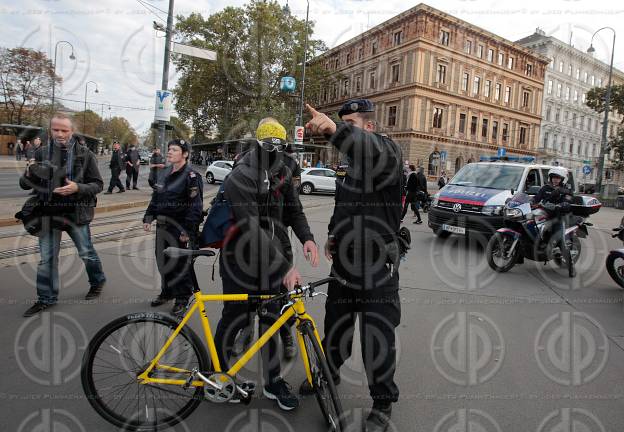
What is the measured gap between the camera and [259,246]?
286cm

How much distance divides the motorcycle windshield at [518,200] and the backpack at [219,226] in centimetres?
576

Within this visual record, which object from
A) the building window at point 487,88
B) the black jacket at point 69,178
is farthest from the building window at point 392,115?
the black jacket at point 69,178

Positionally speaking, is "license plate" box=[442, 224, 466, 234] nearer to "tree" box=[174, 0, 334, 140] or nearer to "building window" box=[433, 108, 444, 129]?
"tree" box=[174, 0, 334, 140]

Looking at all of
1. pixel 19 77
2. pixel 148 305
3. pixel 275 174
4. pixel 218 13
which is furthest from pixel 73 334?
pixel 19 77

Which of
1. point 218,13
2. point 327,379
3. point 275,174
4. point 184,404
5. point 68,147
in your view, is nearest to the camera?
point 327,379

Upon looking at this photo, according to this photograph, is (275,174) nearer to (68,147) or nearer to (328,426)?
(328,426)

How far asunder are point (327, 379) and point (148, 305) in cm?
291

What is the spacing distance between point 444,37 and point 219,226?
46.4m

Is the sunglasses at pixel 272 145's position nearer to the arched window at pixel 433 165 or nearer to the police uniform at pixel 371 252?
the police uniform at pixel 371 252

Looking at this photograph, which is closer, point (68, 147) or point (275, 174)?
point (275, 174)

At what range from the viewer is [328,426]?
2615mm

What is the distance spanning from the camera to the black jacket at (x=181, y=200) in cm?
454

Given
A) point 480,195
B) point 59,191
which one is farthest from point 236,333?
point 480,195

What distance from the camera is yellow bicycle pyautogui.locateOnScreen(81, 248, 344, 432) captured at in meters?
2.54
